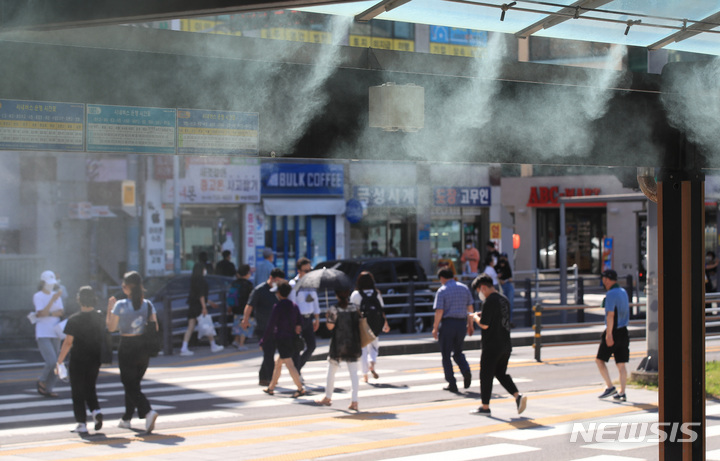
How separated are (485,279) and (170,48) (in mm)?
6815

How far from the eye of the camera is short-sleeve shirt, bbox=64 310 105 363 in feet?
33.3

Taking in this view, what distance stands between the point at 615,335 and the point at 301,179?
2131 cm

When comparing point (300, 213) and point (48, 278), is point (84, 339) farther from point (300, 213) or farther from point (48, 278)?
point (300, 213)

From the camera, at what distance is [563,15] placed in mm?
5191

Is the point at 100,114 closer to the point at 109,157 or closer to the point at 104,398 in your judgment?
the point at 104,398

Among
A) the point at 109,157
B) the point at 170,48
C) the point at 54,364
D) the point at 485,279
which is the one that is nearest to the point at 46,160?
the point at 109,157

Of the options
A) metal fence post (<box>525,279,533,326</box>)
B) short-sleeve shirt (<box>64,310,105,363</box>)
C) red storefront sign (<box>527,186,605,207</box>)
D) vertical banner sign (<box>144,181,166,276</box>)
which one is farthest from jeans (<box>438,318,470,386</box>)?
red storefront sign (<box>527,186,605,207</box>)

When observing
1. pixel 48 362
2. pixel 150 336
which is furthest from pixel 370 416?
pixel 48 362

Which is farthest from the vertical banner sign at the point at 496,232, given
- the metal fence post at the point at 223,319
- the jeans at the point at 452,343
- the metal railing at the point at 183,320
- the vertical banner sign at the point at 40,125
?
the vertical banner sign at the point at 40,125

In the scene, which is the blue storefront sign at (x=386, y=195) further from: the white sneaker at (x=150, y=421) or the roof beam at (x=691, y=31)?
the roof beam at (x=691, y=31)

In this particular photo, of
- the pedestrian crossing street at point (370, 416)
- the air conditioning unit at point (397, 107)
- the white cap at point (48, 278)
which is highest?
the air conditioning unit at point (397, 107)

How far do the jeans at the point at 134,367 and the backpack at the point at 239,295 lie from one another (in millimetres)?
8126

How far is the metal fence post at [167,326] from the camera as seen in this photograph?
1695cm

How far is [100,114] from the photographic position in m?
4.56
